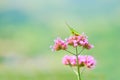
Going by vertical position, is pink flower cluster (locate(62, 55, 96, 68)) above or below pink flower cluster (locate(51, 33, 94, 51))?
below

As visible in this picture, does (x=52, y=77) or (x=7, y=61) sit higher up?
(x=7, y=61)

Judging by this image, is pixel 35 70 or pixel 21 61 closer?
pixel 35 70

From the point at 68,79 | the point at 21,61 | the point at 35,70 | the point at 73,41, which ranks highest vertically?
the point at 21,61

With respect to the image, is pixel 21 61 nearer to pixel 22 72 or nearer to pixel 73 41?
pixel 22 72

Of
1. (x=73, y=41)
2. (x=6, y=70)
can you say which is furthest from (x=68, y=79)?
(x=73, y=41)

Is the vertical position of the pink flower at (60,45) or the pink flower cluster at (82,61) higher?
the pink flower at (60,45)

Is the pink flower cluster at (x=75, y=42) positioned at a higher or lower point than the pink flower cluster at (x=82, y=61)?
higher

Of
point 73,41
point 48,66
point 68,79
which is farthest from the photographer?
point 48,66

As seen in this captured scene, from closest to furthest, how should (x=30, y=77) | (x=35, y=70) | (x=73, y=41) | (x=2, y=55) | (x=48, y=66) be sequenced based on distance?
(x=73, y=41) < (x=30, y=77) < (x=35, y=70) < (x=48, y=66) < (x=2, y=55)

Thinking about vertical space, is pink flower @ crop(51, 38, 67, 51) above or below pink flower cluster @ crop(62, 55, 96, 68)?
above
